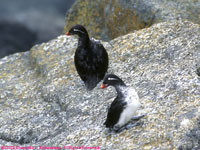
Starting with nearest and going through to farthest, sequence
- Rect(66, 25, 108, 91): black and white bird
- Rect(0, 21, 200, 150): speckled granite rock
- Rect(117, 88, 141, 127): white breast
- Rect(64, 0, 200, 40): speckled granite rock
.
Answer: Rect(0, 21, 200, 150): speckled granite rock
Rect(117, 88, 141, 127): white breast
Rect(66, 25, 108, 91): black and white bird
Rect(64, 0, 200, 40): speckled granite rock

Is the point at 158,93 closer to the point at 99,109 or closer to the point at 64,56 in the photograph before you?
the point at 99,109

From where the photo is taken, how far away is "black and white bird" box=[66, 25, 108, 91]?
24.7 ft

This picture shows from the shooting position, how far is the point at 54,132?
6.60 m

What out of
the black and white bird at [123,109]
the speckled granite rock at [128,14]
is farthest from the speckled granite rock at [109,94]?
the speckled granite rock at [128,14]

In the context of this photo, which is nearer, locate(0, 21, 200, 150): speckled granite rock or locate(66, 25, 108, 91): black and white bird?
locate(0, 21, 200, 150): speckled granite rock

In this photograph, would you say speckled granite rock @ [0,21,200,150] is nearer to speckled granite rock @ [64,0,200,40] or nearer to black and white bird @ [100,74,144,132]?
black and white bird @ [100,74,144,132]

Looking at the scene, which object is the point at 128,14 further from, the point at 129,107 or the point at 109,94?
the point at 129,107

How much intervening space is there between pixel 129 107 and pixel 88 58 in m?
2.02

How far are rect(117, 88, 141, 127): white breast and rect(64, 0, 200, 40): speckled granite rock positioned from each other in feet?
12.2

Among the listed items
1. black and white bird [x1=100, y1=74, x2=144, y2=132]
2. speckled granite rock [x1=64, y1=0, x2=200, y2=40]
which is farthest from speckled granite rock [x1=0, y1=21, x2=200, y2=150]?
speckled granite rock [x1=64, y1=0, x2=200, y2=40]

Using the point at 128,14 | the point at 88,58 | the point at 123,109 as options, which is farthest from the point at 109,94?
the point at 128,14

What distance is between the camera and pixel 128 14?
31.7 ft

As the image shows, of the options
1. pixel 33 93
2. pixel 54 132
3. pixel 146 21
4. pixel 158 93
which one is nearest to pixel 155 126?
pixel 158 93

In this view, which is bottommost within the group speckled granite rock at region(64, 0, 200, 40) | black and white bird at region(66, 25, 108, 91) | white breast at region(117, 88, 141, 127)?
white breast at region(117, 88, 141, 127)
